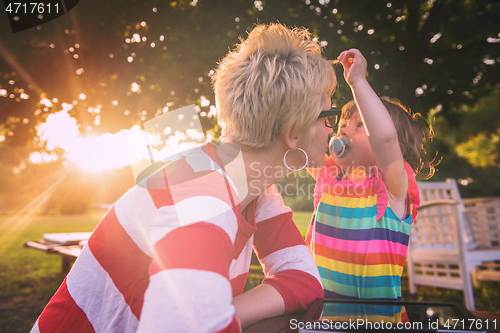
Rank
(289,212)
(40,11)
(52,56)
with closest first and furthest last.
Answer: (289,212), (40,11), (52,56)

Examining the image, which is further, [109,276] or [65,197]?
[65,197]

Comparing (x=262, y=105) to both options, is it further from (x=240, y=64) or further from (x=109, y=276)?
(x=109, y=276)

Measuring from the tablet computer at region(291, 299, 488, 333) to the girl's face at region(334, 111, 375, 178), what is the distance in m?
0.99

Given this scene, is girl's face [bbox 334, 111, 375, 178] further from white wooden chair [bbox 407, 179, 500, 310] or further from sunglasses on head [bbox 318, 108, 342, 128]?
white wooden chair [bbox 407, 179, 500, 310]

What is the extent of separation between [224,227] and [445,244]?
442cm

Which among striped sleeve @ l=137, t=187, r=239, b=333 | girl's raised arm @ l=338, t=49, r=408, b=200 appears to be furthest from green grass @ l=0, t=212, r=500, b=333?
striped sleeve @ l=137, t=187, r=239, b=333

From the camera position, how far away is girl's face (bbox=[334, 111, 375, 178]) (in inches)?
72.5

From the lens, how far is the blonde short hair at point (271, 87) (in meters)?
1.24

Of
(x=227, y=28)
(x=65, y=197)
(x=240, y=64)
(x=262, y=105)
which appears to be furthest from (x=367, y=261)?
(x=65, y=197)

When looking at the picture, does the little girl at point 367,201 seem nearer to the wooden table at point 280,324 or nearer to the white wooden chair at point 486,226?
the wooden table at point 280,324

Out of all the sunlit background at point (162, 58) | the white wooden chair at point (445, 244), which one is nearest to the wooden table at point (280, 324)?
the sunlit background at point (162, 58)

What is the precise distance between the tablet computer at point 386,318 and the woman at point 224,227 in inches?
5.2

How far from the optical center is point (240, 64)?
51.6 inches

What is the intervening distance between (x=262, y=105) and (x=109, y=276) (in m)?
Answer: 0.84
